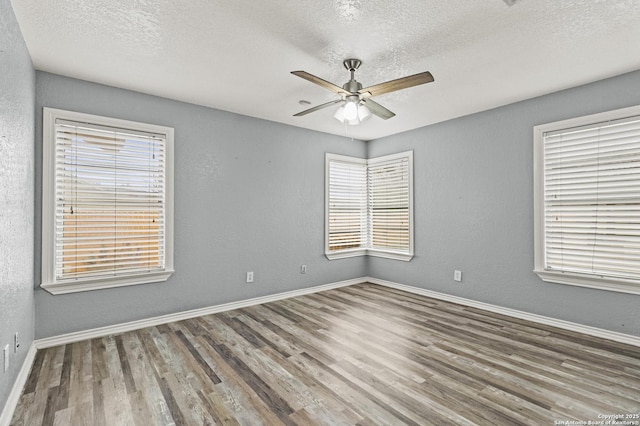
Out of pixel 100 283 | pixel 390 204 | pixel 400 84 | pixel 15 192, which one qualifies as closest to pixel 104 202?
pixel 100 283

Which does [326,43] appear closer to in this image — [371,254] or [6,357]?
[6,357]

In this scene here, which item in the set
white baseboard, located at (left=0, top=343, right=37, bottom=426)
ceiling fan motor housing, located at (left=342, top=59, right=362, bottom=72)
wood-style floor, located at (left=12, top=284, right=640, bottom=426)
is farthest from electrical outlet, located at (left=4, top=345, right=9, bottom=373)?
ceiling fan motor housing, located at (left=342, top=59, right=362, bottom=72)

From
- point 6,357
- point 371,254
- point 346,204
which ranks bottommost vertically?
point 6,357

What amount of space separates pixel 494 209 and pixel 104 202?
180 inches

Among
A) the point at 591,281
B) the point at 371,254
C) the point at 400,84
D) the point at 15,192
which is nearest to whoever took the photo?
the point at 15,192

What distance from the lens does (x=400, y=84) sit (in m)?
2.39

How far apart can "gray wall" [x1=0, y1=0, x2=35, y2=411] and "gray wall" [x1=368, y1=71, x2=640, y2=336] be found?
4572mm

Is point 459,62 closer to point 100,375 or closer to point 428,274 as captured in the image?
point 428,274

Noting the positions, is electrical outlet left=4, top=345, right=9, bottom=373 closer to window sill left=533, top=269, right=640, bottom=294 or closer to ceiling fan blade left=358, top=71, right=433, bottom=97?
ceiling fan blade left=358, top=71, right=433, bottom=97

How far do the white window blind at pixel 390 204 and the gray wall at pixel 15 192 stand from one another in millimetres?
4593

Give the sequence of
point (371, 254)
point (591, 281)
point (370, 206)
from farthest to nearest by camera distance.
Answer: point (370, 206)
point (371, 254)
point (591, 281)

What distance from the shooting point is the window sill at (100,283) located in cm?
298

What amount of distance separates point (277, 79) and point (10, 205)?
234 centimetres

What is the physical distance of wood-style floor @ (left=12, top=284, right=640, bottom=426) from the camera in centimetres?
196
